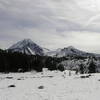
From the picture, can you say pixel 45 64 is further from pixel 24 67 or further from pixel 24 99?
pixel 24 99

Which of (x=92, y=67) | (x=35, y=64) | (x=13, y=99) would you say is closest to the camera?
(x=13, y=99)

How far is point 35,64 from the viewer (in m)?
115

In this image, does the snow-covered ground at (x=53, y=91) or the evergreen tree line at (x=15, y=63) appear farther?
the evergreen tree line at (x=15, y=63)

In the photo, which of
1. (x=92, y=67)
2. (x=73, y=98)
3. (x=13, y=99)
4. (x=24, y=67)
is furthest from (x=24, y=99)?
(x=24, y=67)

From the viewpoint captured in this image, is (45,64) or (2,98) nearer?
(2,98)

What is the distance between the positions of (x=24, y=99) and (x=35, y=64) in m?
98.8

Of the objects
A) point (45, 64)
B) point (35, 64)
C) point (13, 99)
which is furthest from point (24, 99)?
point (45, 64)

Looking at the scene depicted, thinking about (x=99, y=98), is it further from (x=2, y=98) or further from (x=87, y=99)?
(x=2, y=98)

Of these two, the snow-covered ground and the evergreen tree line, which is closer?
the snow-covered ground

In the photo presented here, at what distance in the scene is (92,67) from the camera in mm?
88562

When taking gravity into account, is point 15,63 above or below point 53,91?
above

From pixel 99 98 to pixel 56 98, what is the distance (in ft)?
11.1

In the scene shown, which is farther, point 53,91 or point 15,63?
point 15,63

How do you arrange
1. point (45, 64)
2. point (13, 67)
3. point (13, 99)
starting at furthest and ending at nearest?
1. point (45, 64)
2. point (13, 67)
3. point (13, 99)
